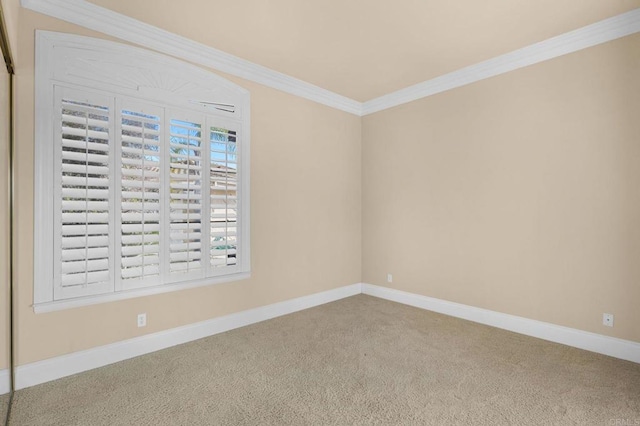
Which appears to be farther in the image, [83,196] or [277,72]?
[277,72]

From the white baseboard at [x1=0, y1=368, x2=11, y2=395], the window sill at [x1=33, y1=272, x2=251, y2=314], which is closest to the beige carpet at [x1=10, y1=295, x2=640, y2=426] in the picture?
the white baseboard at [x1=0, y1=368, x2=11, y2=395]

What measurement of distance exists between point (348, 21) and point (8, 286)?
312cm

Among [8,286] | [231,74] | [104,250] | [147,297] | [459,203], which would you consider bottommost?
[147,297]

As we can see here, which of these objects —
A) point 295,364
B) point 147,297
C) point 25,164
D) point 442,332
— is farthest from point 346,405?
point 25,164

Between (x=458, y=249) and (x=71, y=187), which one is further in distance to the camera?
(x=458, y=249)

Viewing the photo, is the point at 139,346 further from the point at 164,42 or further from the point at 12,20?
the point at 164,42

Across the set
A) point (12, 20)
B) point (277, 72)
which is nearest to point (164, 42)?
point (12, 20)

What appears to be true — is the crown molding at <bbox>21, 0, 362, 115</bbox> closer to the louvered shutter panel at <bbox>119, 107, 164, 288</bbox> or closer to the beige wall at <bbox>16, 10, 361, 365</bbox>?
the beige wall at <bbox>16, 10, 361, 365</bbox>

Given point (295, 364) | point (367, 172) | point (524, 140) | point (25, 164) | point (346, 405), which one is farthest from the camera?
point (367, 172)

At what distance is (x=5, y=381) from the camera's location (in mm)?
2170

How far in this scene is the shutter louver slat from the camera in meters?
2.40

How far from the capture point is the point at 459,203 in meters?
3.70

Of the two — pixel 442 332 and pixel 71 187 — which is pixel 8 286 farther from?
pixel 442 332

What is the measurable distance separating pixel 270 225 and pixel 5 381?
93.5 inches
